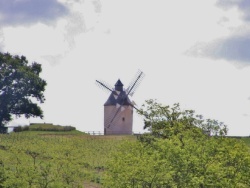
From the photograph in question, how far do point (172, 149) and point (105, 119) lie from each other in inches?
2247

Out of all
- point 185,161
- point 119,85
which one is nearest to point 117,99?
point 119,85

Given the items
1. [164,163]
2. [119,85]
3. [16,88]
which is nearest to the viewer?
[164,163]

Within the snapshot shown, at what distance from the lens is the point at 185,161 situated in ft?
110

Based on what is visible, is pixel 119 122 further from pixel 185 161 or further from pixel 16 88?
pixel 185 161

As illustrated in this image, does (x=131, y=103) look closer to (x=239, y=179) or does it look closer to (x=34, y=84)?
(x=34, y=84)

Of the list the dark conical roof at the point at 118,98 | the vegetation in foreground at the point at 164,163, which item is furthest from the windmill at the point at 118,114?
the vegetation in foreground at the point at 164,163

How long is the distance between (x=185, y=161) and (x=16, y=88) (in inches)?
2173

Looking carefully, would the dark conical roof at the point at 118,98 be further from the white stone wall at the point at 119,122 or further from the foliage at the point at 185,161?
the foliage at the point at 185,161

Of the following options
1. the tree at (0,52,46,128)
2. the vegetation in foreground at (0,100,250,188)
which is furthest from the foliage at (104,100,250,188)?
the tree at (0,52,46,128)

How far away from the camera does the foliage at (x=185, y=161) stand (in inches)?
1240

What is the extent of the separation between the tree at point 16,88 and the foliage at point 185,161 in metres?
46.6

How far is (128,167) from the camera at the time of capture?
30.8 m

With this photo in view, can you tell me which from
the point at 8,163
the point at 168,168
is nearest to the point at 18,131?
the point at 8,163

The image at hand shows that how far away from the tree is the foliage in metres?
46.6
